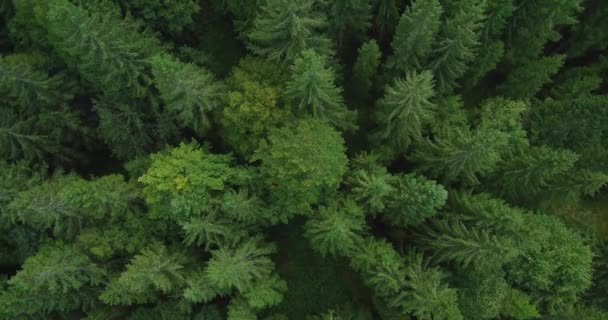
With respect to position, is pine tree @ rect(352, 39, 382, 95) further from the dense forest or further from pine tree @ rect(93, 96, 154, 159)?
pine tree @ rect(93, 96, 154, 159)

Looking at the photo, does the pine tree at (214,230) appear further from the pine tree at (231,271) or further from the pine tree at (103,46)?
the pine tree at (103,46)

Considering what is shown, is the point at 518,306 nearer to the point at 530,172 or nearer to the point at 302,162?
the point at 530,172

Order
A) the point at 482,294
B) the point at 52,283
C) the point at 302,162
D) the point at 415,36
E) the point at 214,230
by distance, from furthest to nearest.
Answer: the point at 415,36
the point at 482,294
the point at 214,230
the point at 52,283
the point at 302,162

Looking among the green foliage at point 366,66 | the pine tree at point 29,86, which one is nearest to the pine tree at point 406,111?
the green foliage at point 366,66

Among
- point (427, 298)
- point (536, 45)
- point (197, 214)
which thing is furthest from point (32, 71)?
point (536, 45)

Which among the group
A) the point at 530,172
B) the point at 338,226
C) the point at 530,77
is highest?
the point at 530,77

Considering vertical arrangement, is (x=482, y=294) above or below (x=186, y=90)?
below

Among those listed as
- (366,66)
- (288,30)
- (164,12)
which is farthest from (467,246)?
(164,12)
